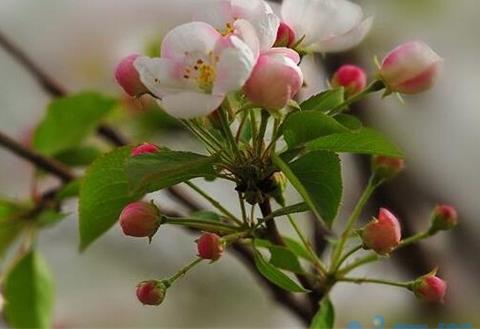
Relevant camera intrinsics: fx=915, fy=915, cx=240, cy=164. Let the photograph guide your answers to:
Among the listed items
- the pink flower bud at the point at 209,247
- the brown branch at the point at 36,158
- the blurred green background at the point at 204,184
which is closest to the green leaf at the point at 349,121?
the pink flower bud at the point at 209,247

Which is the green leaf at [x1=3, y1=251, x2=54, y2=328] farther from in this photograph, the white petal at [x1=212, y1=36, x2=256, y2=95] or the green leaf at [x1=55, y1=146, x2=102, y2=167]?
the white petal at [x1=212, y1=36, x2=256, y2=95]

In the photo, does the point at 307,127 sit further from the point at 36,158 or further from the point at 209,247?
the point at 36,158

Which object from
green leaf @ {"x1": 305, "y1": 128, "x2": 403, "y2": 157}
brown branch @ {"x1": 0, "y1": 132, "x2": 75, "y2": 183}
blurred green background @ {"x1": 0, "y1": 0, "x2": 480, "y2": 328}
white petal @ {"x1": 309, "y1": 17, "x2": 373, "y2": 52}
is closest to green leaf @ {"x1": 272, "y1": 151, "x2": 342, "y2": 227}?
green leaf @ {"x1": 305, "y1": 128, "x2": 403, "y2": 157}

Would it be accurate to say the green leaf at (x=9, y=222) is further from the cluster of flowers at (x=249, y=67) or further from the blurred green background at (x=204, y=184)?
the blurred green background at (x=204, y=184)

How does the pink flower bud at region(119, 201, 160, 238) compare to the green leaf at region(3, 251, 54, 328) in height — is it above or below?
above

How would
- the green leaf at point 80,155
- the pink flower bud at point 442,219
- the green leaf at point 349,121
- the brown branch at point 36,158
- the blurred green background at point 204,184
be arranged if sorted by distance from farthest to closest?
the blurred green background at point 204,184, the green leaf at point 80,155, the brown branch at point 36,158, the pink flower bud at point 442,219, the green leaf at point 349,121
